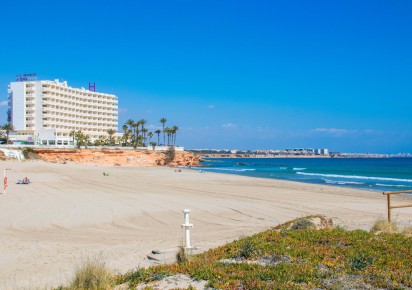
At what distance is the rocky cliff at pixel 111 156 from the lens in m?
75.7

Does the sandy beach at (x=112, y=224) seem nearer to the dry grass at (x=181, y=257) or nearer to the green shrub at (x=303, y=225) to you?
the dry grass at (x=181, y=257)

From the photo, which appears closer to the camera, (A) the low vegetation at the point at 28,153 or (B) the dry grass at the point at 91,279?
(B) the dry grass at the point at 91,279

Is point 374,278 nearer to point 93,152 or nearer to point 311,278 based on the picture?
point 311,278

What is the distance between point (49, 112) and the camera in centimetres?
10638

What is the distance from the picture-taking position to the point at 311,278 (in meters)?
6.27

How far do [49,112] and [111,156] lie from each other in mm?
35622

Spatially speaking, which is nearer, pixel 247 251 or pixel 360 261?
pixel 360 261

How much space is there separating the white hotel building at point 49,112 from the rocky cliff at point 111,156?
2260 cm

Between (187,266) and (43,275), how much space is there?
10.2ft

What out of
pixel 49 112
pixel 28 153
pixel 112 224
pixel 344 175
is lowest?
pixel 344 175

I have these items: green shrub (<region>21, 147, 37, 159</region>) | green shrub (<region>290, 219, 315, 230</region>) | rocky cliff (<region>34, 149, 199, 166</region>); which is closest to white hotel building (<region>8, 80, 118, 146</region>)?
rocky cliff (<region>34, 149, 199, 166</region>)

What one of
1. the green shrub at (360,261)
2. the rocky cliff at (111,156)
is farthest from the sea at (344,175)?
the green shrub at (360,261)

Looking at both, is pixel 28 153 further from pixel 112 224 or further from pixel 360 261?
pixel 360 261

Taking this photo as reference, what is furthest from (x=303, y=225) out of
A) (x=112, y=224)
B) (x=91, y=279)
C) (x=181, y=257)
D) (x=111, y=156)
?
(x=111, y=156)
